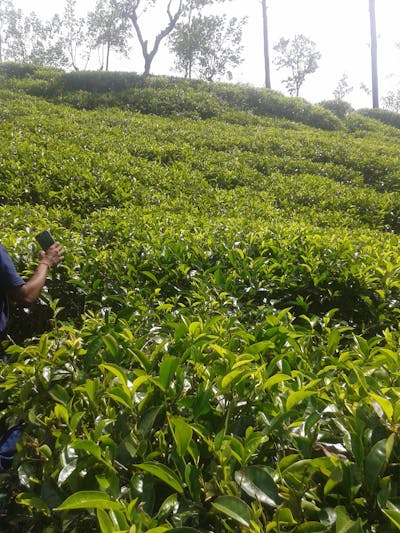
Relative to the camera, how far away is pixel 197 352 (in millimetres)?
1566

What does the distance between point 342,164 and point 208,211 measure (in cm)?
476

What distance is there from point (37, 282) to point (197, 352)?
125cm

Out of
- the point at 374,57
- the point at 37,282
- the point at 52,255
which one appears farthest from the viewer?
the point at 374,57

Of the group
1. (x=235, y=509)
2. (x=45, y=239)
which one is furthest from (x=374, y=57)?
(x=235, y=509)

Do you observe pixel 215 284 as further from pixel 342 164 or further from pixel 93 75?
pixel 93 75

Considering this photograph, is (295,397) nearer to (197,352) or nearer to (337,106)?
(197,352)

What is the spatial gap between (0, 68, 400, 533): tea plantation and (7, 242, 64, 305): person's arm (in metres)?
0.14

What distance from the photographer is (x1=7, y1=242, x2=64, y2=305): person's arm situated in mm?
2252

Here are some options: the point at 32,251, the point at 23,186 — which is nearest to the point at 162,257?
the point at 32,251

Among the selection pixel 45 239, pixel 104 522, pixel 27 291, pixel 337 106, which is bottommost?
pixel 104 522

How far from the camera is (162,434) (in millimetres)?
1212

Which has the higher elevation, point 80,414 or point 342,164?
point 342,164

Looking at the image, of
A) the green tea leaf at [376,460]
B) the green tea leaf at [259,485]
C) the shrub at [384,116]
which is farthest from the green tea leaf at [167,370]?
the shrub at [384,116]

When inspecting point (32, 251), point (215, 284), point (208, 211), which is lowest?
point (215, 284)
